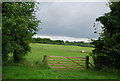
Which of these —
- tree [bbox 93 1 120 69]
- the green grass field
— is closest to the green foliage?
the green grass field

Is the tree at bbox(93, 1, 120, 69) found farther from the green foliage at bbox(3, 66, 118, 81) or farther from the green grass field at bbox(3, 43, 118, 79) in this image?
the green foliage at bbox(3, 66, 118, 81)

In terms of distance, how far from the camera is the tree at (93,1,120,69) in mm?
11344

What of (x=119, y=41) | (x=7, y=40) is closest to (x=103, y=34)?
(x=119, y=41)

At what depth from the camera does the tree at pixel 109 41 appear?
11344mm

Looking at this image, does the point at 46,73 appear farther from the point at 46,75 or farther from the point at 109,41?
the point at 109,41

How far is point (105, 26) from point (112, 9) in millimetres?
1528

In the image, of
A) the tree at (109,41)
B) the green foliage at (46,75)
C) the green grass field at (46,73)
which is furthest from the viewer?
the tree at (109,41)

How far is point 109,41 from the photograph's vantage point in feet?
38.0

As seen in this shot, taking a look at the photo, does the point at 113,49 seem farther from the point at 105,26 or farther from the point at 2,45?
the point at 2,45

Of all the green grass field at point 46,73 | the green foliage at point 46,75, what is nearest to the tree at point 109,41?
the green grass field at point 46,73

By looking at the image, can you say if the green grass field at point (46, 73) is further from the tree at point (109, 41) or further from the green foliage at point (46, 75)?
the tree at point (109, 41)

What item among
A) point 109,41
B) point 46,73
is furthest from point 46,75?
point 109,41

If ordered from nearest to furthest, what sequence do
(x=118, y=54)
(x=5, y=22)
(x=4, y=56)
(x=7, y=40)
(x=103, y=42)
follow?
(x=5, y=22), (x=7, y=40), (x=4, y=56), (x=118, y=54), (x=103, y=42)

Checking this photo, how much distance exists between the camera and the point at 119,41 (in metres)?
11.4
